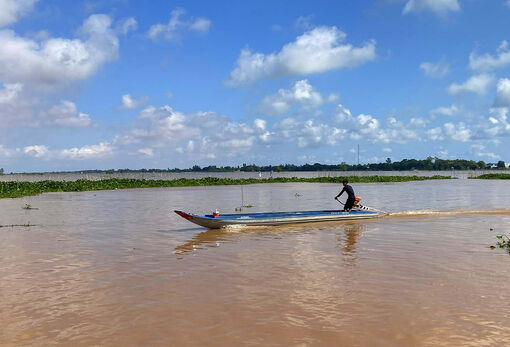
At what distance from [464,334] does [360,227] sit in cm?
1202

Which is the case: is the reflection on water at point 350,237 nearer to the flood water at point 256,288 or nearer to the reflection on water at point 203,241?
the flood water at point 256,288

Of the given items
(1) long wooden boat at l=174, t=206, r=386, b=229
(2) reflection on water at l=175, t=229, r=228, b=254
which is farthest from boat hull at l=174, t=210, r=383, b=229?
(2) reflection on water at l=175, t=229, r=228, b=254

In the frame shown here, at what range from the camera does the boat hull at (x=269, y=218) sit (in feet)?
55.0

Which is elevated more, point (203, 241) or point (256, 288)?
point (203, 241)

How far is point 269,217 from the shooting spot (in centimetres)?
1811

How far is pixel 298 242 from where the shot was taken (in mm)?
14938

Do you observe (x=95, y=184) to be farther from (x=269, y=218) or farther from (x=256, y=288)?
(x=256, y=288)

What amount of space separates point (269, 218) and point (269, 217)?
0.28 ft

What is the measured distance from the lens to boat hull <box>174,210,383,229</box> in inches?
660

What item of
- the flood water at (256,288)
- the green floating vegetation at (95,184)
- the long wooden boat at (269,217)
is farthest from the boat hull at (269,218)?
the green floating vegetation at (95,184)

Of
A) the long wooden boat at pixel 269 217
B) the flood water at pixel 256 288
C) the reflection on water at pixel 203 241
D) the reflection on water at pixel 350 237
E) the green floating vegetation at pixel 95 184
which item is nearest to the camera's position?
the flood water at pixel 256 288

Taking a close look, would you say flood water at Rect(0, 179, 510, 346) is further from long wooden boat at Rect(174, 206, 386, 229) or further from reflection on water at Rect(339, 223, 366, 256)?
long wooden boat at Rect(174, 206, 386, 229)

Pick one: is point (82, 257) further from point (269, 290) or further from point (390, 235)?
point (390, 235)

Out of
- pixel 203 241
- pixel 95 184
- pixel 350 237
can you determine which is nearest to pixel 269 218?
pixel 350 237
